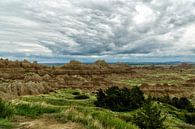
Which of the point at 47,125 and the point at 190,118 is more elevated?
the point at 47,125

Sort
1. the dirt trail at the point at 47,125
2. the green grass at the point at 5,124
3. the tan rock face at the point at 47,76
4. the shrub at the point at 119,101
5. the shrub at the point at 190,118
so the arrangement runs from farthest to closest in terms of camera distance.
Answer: the tan rock face at the point at 47,76 < the shrub at the point at 119,101 < the shrub at the point at 190,118 < the green grass at the point at 5,124 < the dirt trail at the point at 47,125

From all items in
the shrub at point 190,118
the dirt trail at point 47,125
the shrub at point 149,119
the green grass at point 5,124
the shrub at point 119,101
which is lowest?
the shrub at point 190,118

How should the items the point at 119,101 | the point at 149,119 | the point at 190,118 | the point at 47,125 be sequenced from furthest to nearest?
the point at 119,101, the point at 190,118, the point at 149,119, the point at 47,125

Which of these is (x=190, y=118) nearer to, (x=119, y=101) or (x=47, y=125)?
(x=119, y=101)

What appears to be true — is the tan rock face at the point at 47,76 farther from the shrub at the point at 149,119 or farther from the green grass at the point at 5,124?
the green grass at the point at 5,124

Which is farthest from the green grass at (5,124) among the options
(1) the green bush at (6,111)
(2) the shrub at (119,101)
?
(2) the shrub at (119,101)

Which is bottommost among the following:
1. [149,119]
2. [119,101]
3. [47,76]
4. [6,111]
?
[119,101]

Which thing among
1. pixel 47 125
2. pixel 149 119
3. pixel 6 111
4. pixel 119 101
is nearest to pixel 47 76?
pixel 119 101

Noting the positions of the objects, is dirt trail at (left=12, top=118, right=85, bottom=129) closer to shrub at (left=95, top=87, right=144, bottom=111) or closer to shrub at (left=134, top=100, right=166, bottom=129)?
shrub at (left=134, top=100, right=166, bottom=129)

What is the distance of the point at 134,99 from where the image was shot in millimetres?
48656

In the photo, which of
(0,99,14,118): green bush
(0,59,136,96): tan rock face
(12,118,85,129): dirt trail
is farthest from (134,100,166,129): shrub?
(0,59,136,96): tan rock face

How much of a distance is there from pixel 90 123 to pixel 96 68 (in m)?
164

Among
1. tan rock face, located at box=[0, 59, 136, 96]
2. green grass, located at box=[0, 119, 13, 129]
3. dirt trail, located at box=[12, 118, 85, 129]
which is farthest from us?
tan rock face, located at box=[0, 59, 136, 96]

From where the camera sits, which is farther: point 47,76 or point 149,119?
point 47,76
